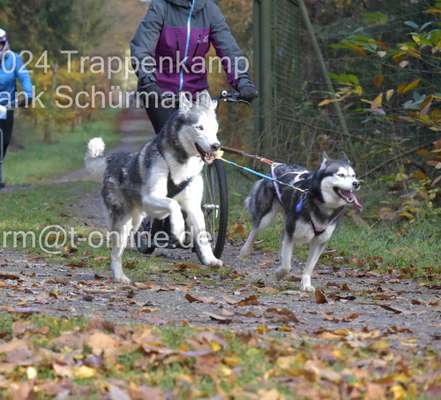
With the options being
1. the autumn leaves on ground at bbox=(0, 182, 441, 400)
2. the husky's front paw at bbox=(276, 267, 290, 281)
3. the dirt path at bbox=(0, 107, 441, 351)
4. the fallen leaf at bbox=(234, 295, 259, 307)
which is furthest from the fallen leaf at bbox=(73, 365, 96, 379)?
the husky's front paw at bbox=(276, 267, 290, 281)

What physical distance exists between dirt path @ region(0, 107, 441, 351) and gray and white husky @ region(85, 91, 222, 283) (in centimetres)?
38

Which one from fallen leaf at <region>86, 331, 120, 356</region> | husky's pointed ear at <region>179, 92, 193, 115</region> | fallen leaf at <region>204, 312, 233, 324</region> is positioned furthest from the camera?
husky's pointed ear at <region>179, 92, 193, 115</region>

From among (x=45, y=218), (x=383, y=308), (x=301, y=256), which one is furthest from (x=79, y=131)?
(x=383, y=308)

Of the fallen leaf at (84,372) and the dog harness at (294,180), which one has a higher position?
the dog harness at (294,180)

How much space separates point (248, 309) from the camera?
20.6ft

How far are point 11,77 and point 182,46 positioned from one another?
598 cm

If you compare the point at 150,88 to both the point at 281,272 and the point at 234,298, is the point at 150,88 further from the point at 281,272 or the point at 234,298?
the point at 234,298

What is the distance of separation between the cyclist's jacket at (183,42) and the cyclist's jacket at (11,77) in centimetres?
555

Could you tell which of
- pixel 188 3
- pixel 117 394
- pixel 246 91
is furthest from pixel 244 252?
pixel 117 394

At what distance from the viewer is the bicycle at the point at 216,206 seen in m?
8.52

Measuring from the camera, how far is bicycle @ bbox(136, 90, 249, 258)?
8.52 meters

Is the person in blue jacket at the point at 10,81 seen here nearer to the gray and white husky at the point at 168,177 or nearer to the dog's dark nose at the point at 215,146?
the gray and white husky at the point at 168,177

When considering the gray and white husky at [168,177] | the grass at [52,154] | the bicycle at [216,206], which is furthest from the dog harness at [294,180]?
the grass at [52,154]

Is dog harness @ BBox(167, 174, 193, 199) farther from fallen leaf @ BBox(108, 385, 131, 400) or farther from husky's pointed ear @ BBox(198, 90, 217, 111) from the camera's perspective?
fallen leaf @ BBox(108, 385, 131, 400)
